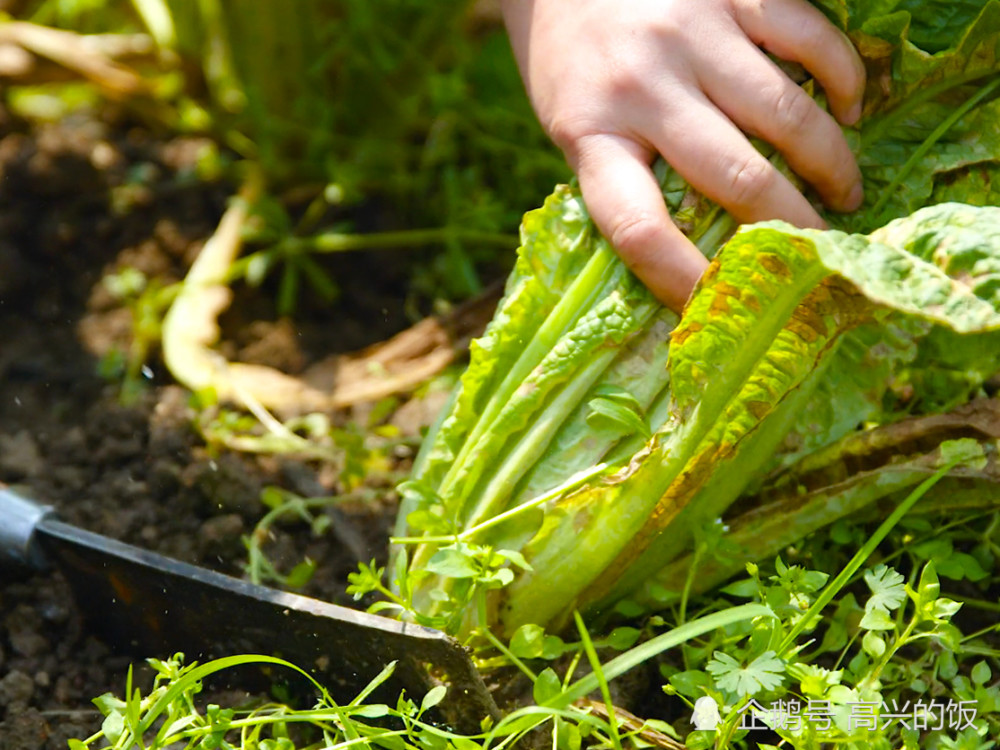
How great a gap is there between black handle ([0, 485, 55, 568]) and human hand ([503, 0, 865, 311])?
107 centimetres

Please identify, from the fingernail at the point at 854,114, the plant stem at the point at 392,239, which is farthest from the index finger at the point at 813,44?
the plant stem at the point at 392,239

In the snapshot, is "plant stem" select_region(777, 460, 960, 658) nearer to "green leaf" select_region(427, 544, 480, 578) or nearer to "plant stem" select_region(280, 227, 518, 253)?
"green leaf" select_region(427, 544, 480, 578)

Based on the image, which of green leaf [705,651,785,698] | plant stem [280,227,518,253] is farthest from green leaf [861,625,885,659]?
plant stem [280,227,518,253]

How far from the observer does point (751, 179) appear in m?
1.57

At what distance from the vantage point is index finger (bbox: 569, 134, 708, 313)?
61.7 inches

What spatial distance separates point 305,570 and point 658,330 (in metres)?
0.73

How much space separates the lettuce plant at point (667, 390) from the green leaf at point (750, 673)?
0.23 metres

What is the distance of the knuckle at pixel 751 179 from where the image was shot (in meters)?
1.57

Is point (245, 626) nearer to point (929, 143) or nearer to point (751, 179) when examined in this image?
point (751, 179)

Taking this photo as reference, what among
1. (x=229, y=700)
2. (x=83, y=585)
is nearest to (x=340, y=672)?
(x=229, y=700)

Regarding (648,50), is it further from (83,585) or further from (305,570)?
(83,585)

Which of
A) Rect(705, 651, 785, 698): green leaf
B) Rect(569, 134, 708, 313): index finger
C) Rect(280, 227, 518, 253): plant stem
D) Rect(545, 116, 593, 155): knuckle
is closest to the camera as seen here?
Rect(705, 651, 785, 698): green leaf

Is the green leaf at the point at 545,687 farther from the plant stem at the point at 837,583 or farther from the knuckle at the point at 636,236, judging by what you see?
→ the knuckle at the point at 636,236

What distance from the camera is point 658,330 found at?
1.64 metres
